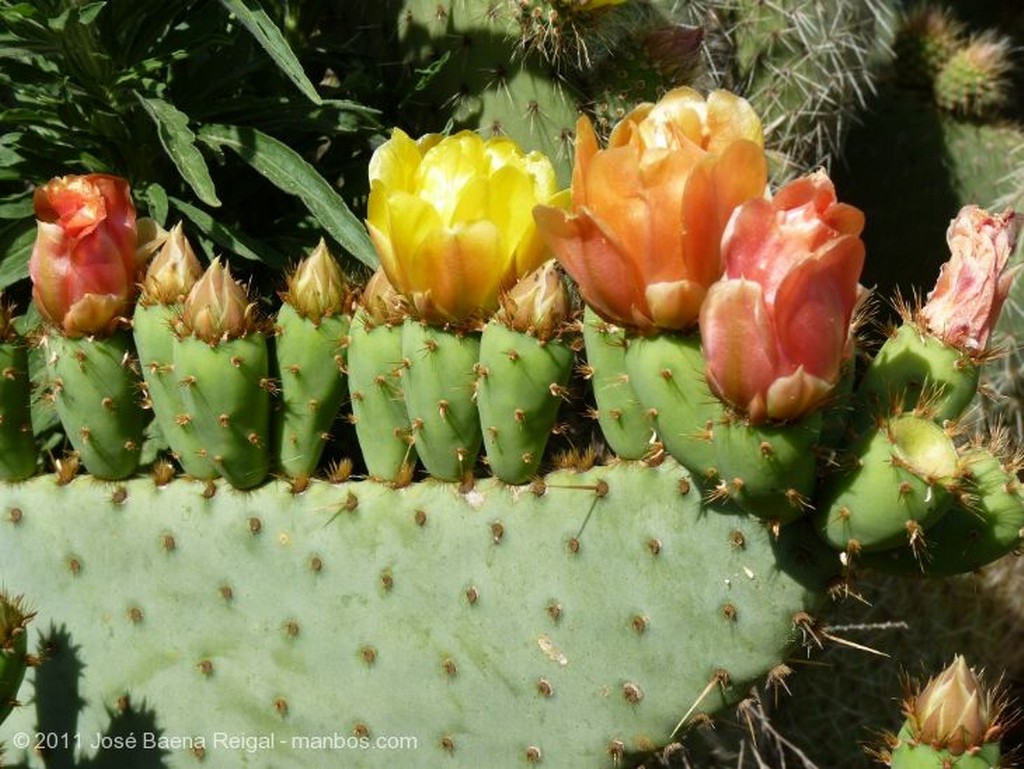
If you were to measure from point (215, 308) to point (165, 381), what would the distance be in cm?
12

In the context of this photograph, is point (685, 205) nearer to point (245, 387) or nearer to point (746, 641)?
point (746, 641)

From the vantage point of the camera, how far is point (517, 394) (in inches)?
52.5

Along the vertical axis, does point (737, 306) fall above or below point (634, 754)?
above

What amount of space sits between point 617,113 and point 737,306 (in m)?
0.88

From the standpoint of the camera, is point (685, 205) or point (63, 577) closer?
point (685, 205)

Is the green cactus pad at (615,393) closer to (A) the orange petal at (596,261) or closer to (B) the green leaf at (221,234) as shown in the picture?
(A) the orange petal at (596,261)

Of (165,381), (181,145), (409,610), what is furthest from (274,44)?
(409,610)

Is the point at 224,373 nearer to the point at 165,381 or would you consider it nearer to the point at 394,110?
the point at 165,381

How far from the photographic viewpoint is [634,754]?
1.38 m

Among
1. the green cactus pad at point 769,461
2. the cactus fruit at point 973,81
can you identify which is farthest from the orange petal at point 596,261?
the cactus fruit at point 973,81

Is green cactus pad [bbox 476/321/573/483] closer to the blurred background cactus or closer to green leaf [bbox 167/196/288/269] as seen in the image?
the blurred background cactus

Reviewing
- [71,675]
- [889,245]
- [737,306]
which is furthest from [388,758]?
[889,245]

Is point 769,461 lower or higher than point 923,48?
higher

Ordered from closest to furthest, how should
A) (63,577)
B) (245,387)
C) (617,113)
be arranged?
(245,387), (63,577), (617,113)
